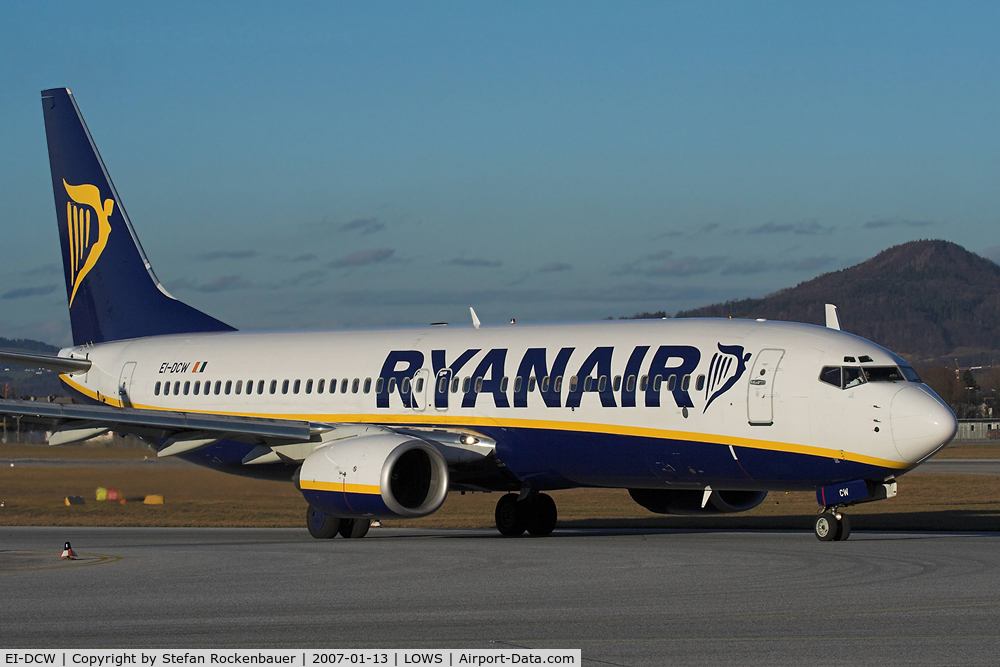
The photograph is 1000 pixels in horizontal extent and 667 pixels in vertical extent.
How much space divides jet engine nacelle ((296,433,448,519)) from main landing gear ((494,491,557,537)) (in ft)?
13.0

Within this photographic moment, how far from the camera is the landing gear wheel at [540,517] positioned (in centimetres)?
2881

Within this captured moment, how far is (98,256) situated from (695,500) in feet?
58.3

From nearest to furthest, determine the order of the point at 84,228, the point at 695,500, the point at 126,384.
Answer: the point at 695,500 → the point at 126,384 → the point at 84,228

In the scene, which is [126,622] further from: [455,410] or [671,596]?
[455,410]

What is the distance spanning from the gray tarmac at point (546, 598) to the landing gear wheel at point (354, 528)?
9.03 feet

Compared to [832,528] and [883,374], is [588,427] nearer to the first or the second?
[832,528]

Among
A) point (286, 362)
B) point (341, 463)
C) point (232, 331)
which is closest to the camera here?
point (341, 463)

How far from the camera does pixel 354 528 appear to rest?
2836 cm

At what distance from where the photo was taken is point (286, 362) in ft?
101

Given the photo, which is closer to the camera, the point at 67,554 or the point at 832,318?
the point at 67,554

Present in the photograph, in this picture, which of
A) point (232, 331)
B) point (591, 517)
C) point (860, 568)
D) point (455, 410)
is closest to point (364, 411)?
point (455, 410)

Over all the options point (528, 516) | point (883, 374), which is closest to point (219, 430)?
point (528, 516)

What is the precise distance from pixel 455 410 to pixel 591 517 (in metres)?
9.85

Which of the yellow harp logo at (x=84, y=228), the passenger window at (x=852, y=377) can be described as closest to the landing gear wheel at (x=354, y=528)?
the passenger window at (x=852, y=377)
